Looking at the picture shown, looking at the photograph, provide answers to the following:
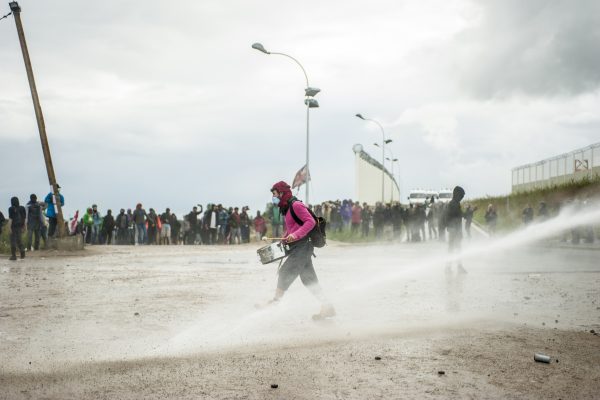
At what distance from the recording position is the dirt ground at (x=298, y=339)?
17.8 ft

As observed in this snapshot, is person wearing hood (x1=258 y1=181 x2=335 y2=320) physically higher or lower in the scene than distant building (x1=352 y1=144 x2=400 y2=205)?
lower

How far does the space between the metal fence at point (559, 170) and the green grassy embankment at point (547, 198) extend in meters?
0.97

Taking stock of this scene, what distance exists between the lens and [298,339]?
7.29m

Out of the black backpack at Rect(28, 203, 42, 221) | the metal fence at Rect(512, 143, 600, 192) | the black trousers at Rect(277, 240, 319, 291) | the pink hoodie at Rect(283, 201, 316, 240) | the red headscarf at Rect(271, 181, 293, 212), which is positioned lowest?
the black trousers at Rect(277, 240, 319, 291)

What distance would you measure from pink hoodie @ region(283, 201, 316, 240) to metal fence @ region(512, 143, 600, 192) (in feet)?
111

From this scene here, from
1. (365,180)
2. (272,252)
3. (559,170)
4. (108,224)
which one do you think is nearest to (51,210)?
(108,224)

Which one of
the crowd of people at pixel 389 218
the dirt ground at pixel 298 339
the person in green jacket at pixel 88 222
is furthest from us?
the person in green jacket at pixel 88 222

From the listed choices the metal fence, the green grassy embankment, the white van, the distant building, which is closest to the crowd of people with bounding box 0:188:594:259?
the green grassy embankment

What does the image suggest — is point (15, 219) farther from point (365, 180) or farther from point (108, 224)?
point (365, 180)

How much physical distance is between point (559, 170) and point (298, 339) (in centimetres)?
4239

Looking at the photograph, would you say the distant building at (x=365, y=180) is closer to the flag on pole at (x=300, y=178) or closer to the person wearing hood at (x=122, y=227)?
the flag on pole at (x=300, y=178)

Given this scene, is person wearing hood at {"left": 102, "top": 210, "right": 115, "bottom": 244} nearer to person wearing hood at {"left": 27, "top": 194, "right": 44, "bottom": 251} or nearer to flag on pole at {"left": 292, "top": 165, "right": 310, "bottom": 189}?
flag on pole at {"left": 292, "top": 165, "right": 310, "bottom": 189}

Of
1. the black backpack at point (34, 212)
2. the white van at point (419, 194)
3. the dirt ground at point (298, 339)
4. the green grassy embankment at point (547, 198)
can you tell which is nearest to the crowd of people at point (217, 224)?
the green grassy embankment at point (547, 198)

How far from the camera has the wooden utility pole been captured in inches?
932
